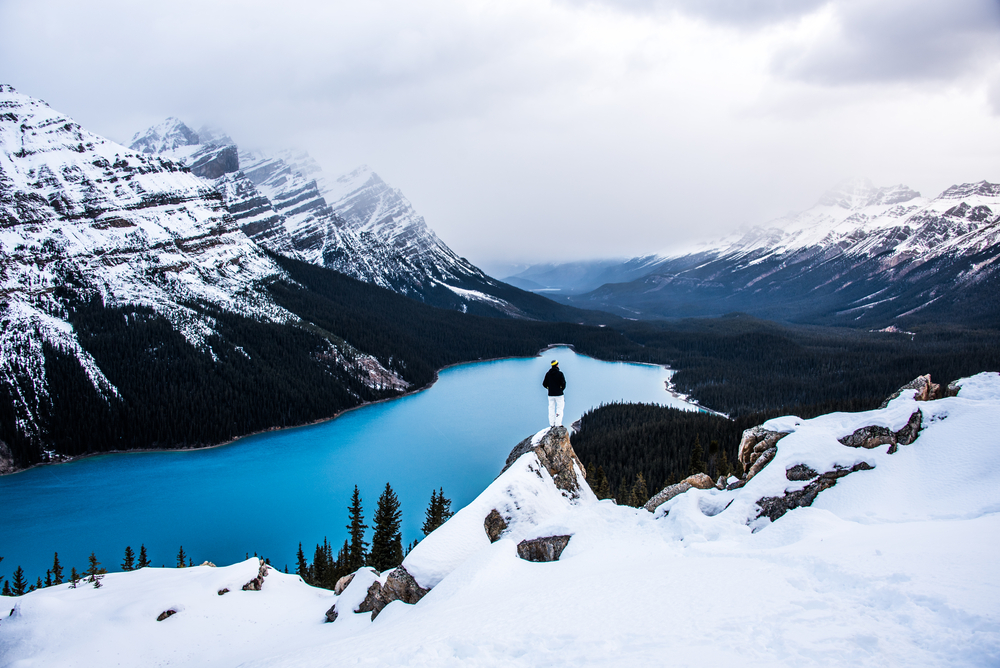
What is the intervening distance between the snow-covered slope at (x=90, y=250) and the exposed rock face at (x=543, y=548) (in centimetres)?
8497

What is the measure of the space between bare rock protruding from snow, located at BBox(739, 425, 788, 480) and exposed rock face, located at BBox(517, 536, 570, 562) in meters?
8.25

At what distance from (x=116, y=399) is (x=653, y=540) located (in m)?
91.8

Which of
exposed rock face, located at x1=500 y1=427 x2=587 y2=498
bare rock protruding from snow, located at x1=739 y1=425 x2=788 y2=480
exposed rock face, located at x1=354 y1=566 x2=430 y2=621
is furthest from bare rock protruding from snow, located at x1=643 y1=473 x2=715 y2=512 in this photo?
exposed rock face, located at x1=354 y1=566 x2=430 y2=621

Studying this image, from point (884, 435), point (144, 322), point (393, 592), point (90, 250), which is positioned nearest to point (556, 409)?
A: point (393, 592)

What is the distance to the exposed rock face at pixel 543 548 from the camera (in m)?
15.4

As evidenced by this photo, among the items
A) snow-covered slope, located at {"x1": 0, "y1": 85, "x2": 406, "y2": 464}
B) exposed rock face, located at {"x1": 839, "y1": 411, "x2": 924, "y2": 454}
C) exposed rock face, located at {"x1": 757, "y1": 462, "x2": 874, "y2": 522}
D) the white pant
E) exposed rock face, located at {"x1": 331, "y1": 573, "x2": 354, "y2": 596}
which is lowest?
exposed rock face, located at {"x1": 331, "y1": 573, "x2": 354, "y2": 596}

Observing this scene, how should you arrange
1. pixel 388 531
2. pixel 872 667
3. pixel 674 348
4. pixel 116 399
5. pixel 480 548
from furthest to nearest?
pixel 674 348
pixel 116 399
pixel 388 531
pixel 480 548
pixel 872 667

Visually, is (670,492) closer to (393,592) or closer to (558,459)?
(558,459)

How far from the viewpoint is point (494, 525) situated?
667 inches

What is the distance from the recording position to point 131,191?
124 m

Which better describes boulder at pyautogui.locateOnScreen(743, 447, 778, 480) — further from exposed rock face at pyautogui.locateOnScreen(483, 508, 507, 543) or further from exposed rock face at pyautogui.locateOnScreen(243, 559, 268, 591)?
exposed rock face at pyautogui.locateOnScreen(243, 559, 268, 591)

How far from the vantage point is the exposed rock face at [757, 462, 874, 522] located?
1548cm

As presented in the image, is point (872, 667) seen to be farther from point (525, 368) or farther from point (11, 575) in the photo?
point (525, 368)

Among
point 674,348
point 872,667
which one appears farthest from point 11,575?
point 674,348
